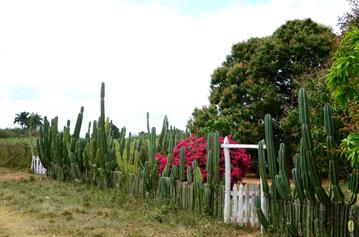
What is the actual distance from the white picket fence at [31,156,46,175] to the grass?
7.33 m

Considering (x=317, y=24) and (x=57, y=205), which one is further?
(x=317, y=24)

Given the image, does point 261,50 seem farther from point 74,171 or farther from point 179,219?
point 179,219

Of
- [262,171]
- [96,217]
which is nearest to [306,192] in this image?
[262,171]

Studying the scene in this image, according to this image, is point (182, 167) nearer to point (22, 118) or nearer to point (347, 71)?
point (347, 71)

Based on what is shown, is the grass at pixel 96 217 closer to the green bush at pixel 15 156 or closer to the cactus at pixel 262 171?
the cactus at pixel 262 171

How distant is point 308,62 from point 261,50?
1807mm

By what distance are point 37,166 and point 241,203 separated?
1401cm

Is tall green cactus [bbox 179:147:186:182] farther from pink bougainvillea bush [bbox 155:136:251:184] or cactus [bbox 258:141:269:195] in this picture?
cactus [bbox 258:141:269:195]

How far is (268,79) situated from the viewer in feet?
58.3

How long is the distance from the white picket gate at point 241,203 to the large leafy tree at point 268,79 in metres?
8.13

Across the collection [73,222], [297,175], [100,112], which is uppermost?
[100,112]

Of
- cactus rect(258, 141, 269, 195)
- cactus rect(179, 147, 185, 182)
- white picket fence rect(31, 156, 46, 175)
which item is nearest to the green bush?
white picket fence rect(31, 156, 46, 175)

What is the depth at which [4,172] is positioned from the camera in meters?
20.2

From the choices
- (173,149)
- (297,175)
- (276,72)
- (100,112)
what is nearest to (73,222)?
(173,149)
